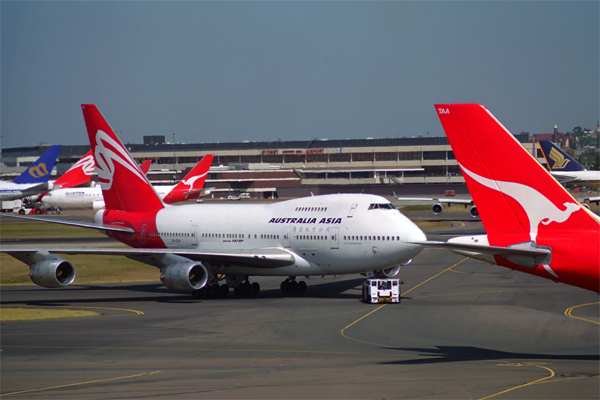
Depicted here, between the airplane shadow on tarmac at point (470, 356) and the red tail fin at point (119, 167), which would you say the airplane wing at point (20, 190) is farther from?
the airplane shadow on tarmac at point (470, 356)

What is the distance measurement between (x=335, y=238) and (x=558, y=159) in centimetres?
6631

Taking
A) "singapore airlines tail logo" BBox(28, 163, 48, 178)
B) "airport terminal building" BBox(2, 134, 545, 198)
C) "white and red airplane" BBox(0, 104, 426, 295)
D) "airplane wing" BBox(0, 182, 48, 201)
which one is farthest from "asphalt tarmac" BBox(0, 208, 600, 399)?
"airport terminal building" BBox(2, 134, 545, 198)

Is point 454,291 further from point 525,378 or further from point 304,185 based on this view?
point 304,185

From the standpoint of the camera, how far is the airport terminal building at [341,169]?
160 metres

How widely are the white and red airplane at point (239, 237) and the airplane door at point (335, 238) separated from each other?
55 millimetres

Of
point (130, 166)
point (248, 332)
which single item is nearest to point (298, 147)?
point (130, 166)

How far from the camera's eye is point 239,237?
38.8 metres

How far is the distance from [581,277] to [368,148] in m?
170

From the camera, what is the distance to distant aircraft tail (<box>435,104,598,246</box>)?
18234 mm

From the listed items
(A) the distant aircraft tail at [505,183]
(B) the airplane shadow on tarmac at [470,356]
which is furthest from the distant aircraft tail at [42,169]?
(A) the distant aircraft tail at [505,183]

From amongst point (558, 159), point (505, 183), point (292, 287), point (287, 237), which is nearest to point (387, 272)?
point (292, 287)

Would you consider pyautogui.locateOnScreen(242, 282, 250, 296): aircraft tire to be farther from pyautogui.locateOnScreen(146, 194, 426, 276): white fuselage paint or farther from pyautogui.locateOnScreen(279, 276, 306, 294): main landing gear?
pyautogui.locateOnScreen(279, 276, 306, 294): main landing gear

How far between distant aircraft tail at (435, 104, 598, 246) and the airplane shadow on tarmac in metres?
5.32

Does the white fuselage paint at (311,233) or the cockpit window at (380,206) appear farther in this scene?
the cockpit window at (380,206)
